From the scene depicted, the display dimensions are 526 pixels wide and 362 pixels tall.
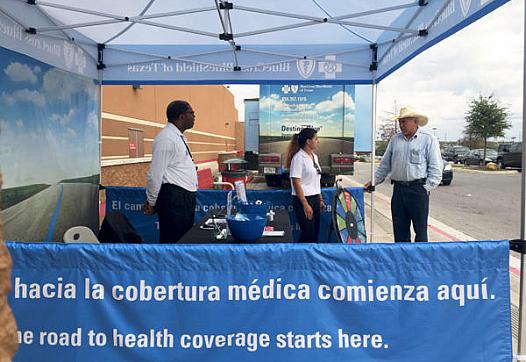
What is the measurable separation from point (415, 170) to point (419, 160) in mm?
110

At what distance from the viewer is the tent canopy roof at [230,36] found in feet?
13.4

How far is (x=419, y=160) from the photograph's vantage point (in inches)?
167

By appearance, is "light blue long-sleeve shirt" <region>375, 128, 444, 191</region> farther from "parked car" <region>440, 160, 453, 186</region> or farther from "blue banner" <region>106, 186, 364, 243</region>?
"parked car" <region>440, 160, 453, 186</region>

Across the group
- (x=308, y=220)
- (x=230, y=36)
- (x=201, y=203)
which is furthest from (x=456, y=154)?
(x=230, y=36)

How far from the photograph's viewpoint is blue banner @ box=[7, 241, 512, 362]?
1866 millimetres

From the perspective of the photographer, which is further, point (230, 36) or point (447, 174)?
point (447, 174)

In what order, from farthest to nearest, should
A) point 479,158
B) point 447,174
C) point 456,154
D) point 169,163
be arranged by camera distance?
point 456,154 → point 479,158 → point 447,174 → point 169,163

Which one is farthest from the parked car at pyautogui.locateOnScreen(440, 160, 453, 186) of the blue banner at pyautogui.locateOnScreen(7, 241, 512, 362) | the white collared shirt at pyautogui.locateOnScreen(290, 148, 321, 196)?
the blue banner at pyautogui.locateOnScreen(7, 241, 512, 362)

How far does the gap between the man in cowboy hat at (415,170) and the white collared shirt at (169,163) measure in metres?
2.23

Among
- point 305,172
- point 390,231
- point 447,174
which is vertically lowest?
point 390,231

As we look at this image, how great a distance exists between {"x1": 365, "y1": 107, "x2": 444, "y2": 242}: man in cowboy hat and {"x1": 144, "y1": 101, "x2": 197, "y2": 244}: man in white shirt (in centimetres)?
219

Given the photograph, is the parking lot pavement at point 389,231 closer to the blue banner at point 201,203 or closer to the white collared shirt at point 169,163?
the blue banner at point 201,203

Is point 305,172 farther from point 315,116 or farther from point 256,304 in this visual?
point 315,116

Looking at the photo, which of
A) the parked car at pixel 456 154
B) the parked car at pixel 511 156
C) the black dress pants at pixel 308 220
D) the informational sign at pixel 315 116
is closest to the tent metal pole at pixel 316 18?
the black dress pants at pixel 308 220
